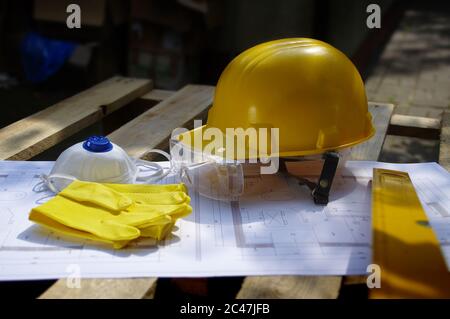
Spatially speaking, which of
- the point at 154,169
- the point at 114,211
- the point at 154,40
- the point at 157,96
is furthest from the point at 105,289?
the point at 154,40

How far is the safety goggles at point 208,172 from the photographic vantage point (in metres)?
1.37

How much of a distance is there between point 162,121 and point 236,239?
33.1 inches

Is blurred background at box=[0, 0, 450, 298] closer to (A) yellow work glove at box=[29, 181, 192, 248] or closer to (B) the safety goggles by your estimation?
(B) the safety goggles

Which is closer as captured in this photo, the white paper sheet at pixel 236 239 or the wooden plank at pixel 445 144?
the white paper sheet at pixel 236 239

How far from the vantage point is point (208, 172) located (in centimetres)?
142

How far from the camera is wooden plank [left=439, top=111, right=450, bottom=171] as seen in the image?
5.48 feet

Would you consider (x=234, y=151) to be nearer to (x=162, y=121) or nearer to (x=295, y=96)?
(x=295, y=96)

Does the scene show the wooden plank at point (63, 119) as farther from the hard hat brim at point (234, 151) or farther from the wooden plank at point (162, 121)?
the hard hat brim at point (234, 151)

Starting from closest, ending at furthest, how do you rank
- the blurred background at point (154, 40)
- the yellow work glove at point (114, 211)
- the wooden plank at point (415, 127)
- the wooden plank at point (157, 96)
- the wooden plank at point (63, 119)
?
the yellow work glove at point (114, 211), the wooden plank at point (63, 119), the wooden plank at point (415, 127), the wooden plank at point (157, 96), the blurred background at point (154, 40)

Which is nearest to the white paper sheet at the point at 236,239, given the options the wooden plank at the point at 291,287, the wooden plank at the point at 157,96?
the wooden plank at the point at 291,287

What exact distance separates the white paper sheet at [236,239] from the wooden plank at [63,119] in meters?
0.17

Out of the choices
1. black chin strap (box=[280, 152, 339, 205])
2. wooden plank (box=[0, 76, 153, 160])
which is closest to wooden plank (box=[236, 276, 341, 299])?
black chin strap (box=[280, 152, 339, 205])

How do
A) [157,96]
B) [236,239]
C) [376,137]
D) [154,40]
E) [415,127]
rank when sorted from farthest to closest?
[154,40] < [157,96] < [415,127] < [376,137] < [236,239]

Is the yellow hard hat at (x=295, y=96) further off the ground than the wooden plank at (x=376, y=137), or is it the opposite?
the yellow hard hat at (x=295, y=96)
